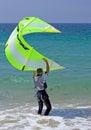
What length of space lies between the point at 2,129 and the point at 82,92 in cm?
577

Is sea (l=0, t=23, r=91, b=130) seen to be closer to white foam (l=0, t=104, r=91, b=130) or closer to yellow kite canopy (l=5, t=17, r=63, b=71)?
white foam (l=0, t=104, r=91, b=130)

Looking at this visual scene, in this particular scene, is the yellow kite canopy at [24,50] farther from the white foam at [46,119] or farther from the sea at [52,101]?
the white foam at [46,119]

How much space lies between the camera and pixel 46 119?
10.6 metres

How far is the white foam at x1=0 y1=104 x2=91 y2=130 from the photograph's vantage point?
32.6 ft

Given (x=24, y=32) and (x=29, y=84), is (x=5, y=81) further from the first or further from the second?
(x=24, y=32)

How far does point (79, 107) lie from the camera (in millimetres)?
12289

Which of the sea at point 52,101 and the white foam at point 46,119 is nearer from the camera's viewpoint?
the white foam at point 46,119

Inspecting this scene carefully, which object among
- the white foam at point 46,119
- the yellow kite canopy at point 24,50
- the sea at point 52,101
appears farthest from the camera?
the yellow kite canopy at point 24,50

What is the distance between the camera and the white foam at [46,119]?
32.6 ft

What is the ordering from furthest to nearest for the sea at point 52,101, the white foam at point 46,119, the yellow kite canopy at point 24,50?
the yellow kite canopy at point 24,50, the sea at point 52,101, the white foam at point 46,119

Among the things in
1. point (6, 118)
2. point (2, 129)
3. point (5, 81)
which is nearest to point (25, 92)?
point (5, 81)

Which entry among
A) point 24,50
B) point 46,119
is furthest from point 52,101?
point 24,50

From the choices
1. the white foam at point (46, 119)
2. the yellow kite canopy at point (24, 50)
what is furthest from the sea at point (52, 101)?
the yellow kite canopy at point (24, 50)

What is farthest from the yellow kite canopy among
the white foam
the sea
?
the white foam
